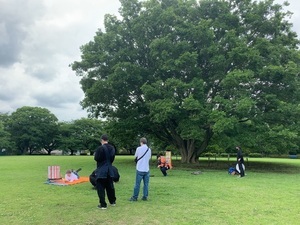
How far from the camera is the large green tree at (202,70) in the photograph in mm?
19891

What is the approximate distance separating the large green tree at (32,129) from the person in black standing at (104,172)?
2229 inches

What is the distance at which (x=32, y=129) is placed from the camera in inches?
2384

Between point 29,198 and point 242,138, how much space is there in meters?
14.6

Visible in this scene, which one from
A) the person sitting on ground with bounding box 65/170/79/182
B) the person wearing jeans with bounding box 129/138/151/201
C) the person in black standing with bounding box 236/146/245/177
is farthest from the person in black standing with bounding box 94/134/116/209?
the person in black standing with bounding box 236/146/245/177

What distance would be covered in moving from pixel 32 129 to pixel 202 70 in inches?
1853

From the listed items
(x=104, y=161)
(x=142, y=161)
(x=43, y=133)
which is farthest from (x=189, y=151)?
(x=43, y=133)

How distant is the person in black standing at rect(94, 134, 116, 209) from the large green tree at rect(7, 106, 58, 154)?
186ft

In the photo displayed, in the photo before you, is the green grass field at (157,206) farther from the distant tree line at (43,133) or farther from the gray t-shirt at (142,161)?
the distant tree line at (43,133)

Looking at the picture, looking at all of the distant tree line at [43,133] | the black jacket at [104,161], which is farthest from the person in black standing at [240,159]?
the distant tree line at [43,133]

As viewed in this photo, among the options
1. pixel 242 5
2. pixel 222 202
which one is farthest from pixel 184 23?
pixel 222 202

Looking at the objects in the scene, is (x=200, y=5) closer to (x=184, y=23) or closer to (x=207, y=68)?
(x=184, y=23)

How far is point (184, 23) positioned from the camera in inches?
866

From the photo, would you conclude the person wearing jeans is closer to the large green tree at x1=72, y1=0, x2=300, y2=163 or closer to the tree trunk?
the large green tree at x1=72, y1=0, x2=300, y2=163

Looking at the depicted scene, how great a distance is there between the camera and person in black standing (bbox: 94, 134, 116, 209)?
797 centimetres
